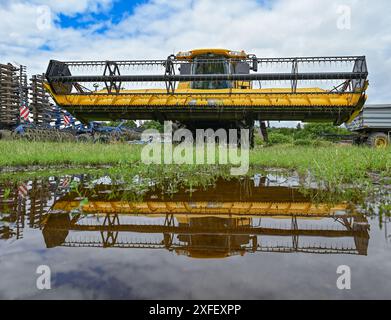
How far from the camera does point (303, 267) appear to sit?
4.65 ft

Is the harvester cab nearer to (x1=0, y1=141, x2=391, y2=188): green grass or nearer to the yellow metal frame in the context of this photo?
the yellow metal frame

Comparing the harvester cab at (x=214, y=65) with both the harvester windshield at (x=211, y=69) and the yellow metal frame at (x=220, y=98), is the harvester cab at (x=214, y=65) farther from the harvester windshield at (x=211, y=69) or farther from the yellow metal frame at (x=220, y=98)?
the yellow metal frame at (x=220, y=98)

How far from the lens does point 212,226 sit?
2006 mm

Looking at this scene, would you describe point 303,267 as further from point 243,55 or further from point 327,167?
point 243,55

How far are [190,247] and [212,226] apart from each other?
1.23 feet

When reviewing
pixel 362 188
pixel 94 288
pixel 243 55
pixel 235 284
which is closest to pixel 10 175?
pixel 94 288

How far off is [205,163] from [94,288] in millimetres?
4243

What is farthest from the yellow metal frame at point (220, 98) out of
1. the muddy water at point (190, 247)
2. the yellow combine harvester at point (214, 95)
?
the muddy water at point (190, 247)

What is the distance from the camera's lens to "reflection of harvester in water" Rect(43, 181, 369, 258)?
1.70 metres

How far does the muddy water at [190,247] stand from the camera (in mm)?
1216

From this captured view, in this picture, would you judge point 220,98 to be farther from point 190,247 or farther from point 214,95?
point 190,247

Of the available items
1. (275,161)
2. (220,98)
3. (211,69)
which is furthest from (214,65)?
(275,161)

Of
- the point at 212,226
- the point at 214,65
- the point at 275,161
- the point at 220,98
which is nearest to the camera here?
the point at 212,226

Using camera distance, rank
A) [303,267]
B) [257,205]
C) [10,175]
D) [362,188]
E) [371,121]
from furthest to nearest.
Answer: [371,121] < [10,175] < [362,188] < [257,205] < [303,267]
